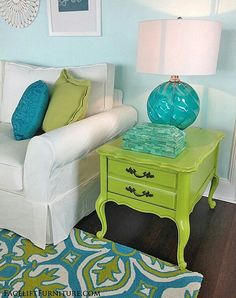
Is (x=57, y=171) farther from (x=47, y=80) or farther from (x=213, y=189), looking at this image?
(x=213, y=189)

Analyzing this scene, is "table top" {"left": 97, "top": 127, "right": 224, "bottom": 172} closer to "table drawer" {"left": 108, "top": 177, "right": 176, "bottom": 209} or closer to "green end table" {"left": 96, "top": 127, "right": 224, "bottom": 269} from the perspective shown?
"green end table" {"left": 96, "top": 127, "right": 224, "bottom": 269}

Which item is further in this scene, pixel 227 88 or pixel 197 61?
pixel 227 88

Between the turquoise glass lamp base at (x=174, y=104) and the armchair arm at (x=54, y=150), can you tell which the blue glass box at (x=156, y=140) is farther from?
the armchair arm at (x=54, y=150)

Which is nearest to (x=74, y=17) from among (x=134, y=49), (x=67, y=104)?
(x=134, y=49)

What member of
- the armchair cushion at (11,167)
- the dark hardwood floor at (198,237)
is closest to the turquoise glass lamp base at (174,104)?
the dark hardwood floor at (198,237)

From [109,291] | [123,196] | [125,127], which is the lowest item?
[109,291]

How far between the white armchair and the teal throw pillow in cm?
8

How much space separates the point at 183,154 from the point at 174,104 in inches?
11.3

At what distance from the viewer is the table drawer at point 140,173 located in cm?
138

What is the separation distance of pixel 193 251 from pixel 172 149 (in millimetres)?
590

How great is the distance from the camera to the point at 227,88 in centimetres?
186

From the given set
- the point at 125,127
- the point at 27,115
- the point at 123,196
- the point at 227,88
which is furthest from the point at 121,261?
the point at 227,88

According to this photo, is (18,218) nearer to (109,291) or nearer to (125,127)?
(109,291)

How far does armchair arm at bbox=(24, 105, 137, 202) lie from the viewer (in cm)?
142
